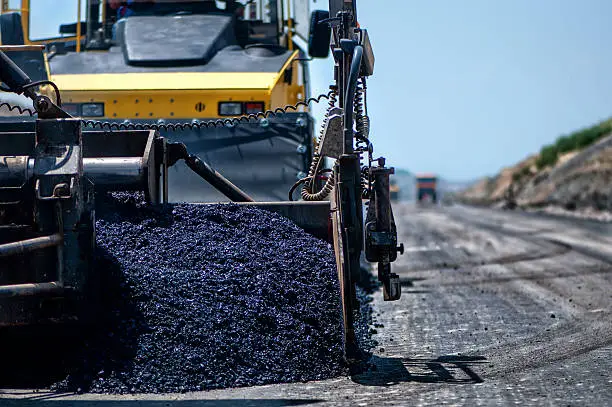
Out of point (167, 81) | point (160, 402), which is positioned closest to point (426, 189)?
point (167, 81)

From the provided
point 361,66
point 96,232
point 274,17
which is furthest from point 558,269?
point 96,232

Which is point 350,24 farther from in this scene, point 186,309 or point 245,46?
point 245,46

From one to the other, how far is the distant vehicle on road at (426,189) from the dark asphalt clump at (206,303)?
7442 centimetres

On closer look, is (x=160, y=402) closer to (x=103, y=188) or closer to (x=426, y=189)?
(x=103, y=188)

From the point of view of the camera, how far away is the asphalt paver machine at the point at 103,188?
5.54 meters

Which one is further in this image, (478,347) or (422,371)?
(478,347)

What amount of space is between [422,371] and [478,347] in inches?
45.8

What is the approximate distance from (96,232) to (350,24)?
2.26 m

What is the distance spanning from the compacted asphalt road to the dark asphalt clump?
18cm

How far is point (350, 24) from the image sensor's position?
23.2 feet

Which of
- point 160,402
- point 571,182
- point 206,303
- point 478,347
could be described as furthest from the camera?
point 571,182

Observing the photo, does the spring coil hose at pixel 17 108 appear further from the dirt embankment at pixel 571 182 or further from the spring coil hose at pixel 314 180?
the dirt embankment at pixel 571 182

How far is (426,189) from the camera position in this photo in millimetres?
80812

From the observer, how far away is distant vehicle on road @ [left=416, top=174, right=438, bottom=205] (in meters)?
80.8
